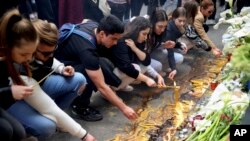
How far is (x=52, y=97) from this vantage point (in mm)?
2816

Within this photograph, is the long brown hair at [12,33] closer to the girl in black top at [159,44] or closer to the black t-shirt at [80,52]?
the black t-shirt at [80,52]

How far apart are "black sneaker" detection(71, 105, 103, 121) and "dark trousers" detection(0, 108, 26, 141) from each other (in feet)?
2.86

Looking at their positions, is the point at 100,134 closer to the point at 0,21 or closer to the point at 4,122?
the point at 4,122

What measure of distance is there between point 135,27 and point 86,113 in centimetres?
86

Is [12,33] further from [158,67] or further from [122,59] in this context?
[158,67]

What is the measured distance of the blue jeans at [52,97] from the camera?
8.18 feet

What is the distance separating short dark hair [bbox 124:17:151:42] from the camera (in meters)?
3.55

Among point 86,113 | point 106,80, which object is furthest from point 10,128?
point 106,80

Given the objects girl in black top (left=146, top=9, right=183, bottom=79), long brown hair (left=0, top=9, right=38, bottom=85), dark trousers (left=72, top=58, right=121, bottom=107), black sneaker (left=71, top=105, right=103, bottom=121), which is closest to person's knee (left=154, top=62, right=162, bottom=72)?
girl in black top (left=146, top=9, right=183, bottom=79)

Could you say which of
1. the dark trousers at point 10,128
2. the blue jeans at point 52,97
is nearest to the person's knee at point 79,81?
the blue jeans at point 52,97

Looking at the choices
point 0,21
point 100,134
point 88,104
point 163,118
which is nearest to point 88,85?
point 88,104

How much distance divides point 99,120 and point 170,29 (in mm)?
1474

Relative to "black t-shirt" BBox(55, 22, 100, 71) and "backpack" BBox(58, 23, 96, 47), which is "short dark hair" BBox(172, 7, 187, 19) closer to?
"black t-shirt" BBox(55, 22, 100, 71)

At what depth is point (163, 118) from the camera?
325cm
